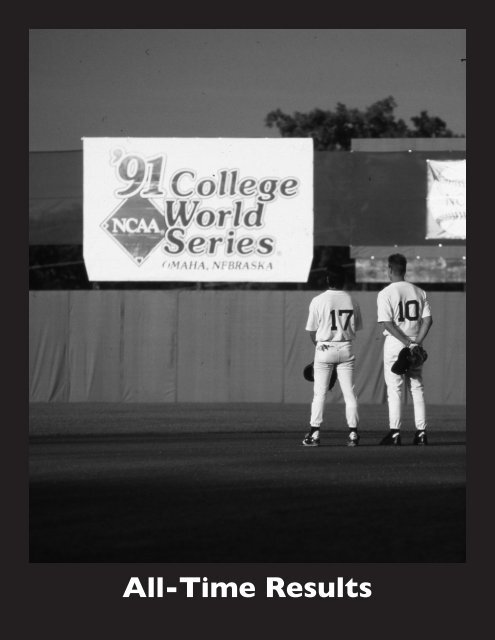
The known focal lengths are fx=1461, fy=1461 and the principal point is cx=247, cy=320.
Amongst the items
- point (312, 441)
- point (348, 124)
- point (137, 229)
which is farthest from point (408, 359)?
point (348, 124)

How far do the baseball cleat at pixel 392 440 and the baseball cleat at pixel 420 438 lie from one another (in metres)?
0.19

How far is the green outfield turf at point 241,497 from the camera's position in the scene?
8359mm

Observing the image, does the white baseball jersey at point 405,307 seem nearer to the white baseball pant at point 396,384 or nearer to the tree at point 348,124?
the white baseball pant at point 396,384

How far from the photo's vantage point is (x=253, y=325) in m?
30.5

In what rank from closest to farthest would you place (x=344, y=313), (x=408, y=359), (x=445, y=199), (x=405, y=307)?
(x=408, y=359) → (x=405, y=307) → (x=344, y=313) → (x=445, y=199)

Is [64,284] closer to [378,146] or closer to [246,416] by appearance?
[378,146]

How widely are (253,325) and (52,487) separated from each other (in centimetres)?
1907

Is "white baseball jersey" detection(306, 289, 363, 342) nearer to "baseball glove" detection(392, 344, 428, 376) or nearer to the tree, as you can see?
"baseball glove" detection(392, 344, 428, 376)

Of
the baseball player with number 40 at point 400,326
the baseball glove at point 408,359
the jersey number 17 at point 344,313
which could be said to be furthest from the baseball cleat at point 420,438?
the jersey number 17 at point 344,313

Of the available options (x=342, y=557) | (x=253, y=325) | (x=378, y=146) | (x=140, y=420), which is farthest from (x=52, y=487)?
(x=378, y=146)

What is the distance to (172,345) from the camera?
3061cm

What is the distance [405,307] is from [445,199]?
55.4 ft

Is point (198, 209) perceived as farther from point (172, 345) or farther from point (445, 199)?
point (445, 199)

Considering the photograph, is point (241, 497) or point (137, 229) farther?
point (137, 229)
